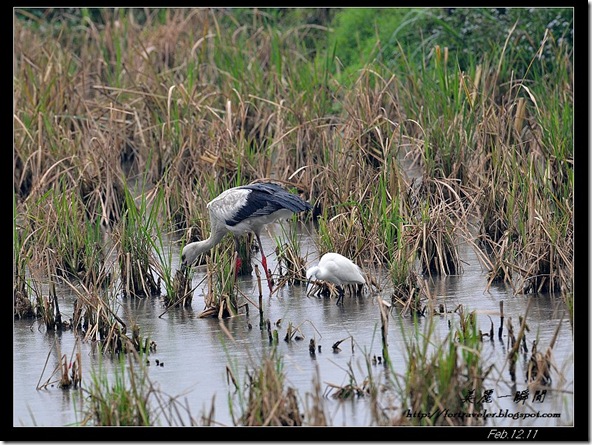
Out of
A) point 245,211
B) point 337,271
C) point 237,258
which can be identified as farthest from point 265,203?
point 337,271

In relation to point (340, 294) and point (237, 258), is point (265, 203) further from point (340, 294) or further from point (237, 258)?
point (340, 294)

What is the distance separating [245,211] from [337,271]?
118 cm

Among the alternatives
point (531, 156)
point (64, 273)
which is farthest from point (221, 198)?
point (531, 156)

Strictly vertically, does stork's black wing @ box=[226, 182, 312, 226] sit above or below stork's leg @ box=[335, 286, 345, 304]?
above

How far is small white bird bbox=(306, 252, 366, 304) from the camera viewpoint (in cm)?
755

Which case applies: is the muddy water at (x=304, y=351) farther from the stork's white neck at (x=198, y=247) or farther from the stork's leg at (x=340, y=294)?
the stork's white neck at (x=198, y=247)

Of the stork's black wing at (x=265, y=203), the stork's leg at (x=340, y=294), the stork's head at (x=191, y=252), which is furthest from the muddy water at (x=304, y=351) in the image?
the stork's black wing at (x=265, y=203)

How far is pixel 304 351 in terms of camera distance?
689 cm

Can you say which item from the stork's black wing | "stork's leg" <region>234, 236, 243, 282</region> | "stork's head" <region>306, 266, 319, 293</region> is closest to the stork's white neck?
"stork's leg" <region>234, 236, 243, 282</region>

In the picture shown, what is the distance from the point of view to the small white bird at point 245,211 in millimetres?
8414

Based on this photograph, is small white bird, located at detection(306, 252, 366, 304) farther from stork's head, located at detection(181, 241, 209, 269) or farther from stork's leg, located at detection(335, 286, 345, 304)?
stork's head, located at detection(181, 241, 209, 269)

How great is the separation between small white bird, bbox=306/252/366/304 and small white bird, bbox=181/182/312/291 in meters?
0.73

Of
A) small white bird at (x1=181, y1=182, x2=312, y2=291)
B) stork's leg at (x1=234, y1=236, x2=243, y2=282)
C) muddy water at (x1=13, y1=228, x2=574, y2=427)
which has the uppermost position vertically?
small white bird at (x1=181, y1=182, x2=312, y2=291)
